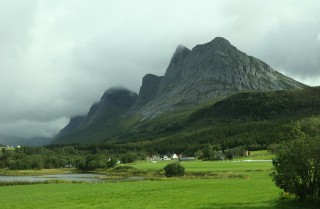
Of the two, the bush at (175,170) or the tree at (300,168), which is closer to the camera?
the tree at (300,168)

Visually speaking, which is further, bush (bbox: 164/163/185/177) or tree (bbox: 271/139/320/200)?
bush (bbox: 164/163/185/177)

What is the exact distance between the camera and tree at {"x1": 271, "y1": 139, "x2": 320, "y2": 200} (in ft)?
148

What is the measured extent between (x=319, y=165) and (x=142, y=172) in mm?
131922

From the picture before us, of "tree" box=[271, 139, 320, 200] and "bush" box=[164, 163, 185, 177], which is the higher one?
"tree" box=[271, 139, 320, 200]

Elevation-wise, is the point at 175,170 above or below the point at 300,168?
below

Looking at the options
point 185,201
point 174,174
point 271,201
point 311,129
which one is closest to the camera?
point 311,129

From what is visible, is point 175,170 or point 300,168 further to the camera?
point 175,170

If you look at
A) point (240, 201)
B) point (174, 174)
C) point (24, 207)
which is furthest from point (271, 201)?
point (174, 174)

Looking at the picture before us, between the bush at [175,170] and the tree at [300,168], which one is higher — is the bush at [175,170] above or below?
below

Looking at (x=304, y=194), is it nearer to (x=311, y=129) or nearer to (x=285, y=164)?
(x=285, y=164)

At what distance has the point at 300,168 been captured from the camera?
45.3 m

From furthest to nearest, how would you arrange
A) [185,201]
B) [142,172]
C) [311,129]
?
[142,172]
[185,201]
[311,129]

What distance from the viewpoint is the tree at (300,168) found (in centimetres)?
4497

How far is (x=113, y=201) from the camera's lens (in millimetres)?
61219
